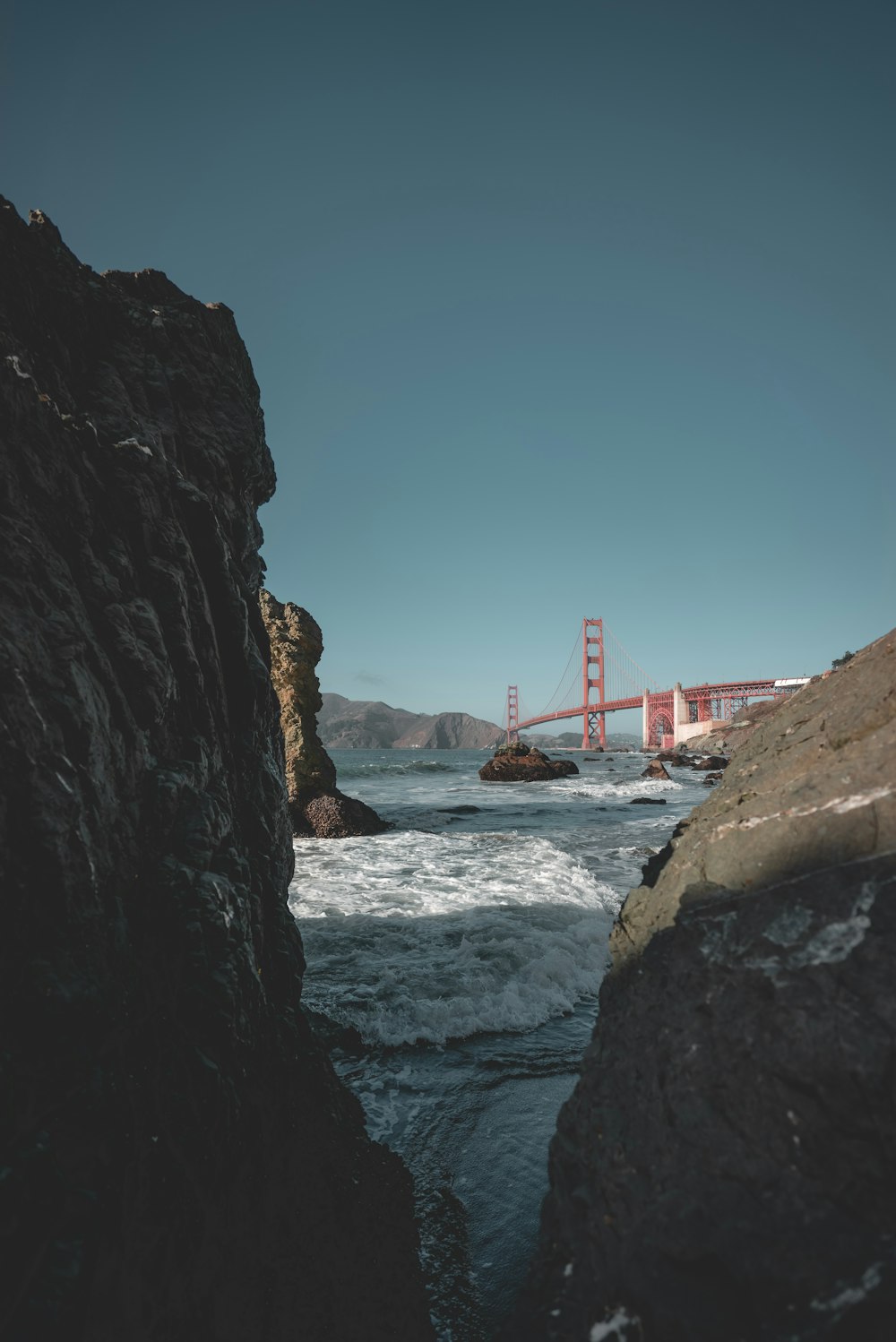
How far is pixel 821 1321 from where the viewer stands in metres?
0.97

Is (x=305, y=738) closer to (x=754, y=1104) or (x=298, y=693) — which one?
(x=298, y=693)

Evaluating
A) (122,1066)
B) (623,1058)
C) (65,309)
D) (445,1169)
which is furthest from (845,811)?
(65,309)

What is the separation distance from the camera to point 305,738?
12117 millimetres

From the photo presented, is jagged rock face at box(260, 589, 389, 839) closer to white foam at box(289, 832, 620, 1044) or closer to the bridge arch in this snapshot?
white foam at box(289, 832, 620, 1044)

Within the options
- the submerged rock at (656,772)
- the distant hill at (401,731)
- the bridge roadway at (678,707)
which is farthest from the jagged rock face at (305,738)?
the distant hill at (401,731)

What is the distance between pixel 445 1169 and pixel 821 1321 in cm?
229

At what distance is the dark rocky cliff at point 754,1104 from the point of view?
106 centimetres

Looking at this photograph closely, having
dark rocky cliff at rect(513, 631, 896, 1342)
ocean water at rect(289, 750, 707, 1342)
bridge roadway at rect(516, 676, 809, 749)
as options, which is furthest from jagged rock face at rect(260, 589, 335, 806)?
bridge roadway at rect(516, 676, 809, 749)

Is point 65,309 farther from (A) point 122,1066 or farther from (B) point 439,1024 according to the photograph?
(B) point 439,1024

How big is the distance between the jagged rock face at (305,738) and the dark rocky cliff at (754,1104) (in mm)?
10845

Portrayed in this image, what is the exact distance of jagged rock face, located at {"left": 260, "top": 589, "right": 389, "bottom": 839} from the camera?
12.1 meters

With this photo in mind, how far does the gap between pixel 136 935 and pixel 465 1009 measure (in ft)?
9.73

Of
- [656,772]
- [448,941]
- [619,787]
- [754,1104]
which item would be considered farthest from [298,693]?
[656,772]

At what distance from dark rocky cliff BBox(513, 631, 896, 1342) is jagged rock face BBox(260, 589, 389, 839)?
35.6ft
